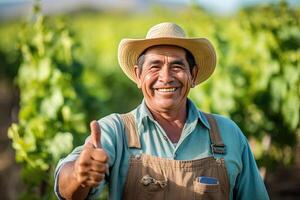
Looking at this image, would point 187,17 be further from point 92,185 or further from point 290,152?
point 92,185

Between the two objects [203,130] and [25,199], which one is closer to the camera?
[203,130]

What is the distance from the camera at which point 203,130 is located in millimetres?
3922

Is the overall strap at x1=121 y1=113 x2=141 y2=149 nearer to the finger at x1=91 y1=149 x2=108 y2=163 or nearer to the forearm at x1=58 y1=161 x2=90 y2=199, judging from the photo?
the forearm at x1=58 y1=161 x2=90 y2=199

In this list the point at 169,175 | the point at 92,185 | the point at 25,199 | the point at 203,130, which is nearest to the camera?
the point at 92,185

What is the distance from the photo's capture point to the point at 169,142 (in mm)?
3775

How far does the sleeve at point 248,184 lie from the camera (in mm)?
3918

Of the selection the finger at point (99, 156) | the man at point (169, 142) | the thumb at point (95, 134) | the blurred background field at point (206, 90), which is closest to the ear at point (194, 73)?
the man at point (169, 142)

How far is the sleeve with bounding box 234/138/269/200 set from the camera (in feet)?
12.9

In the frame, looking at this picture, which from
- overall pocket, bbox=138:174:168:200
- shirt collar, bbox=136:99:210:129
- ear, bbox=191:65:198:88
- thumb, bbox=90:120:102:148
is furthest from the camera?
ear, bbox=191:65:198:88

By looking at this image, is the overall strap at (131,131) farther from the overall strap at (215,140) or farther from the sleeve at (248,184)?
the sleeve at (248,184)

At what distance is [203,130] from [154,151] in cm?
34

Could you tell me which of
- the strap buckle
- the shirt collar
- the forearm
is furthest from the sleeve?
the forearm

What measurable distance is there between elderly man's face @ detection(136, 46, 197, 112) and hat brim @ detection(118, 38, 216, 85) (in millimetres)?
51

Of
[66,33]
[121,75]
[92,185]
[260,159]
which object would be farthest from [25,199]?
[121,75]
